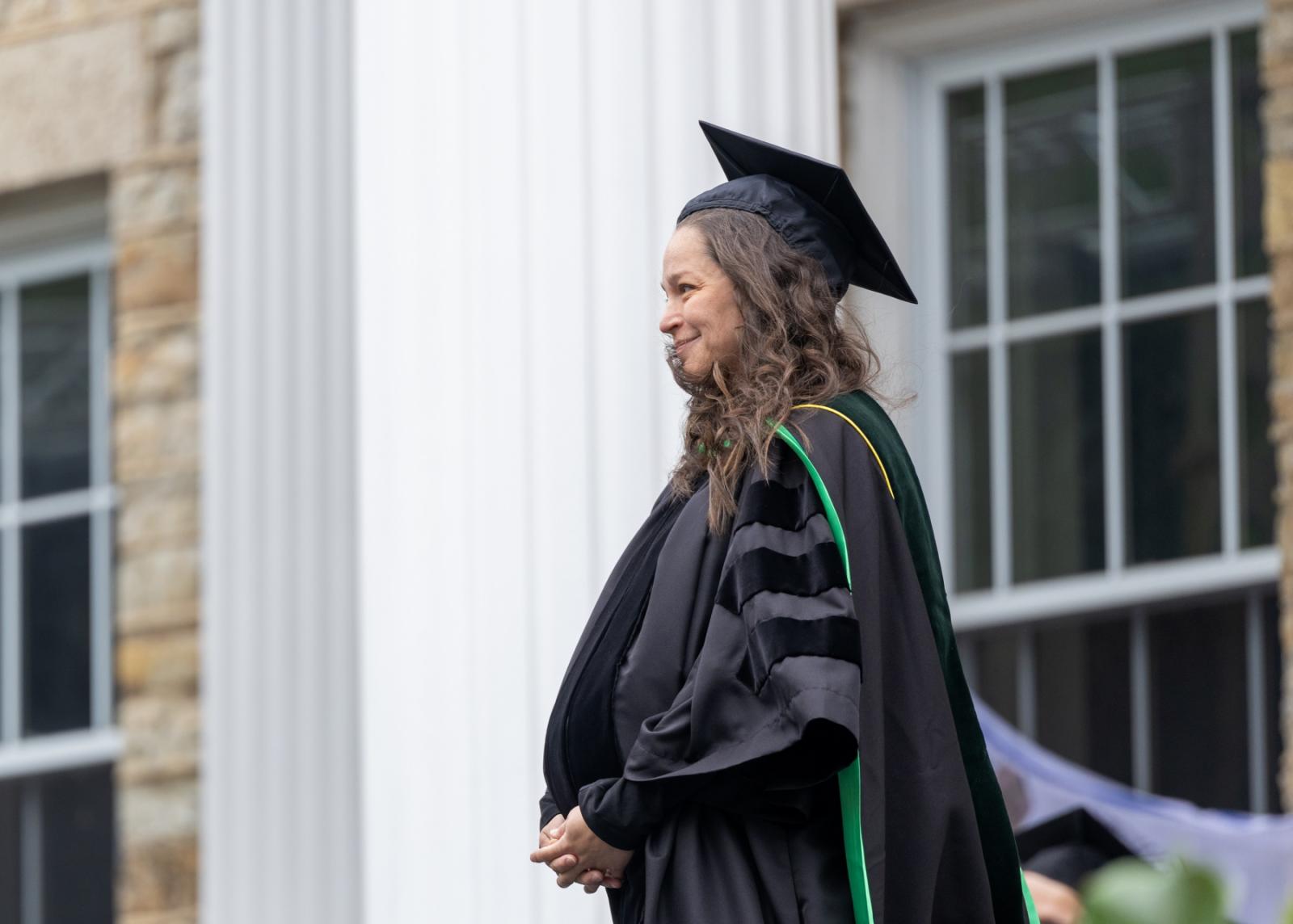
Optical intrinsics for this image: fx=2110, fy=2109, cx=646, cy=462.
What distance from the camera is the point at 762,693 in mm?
2104

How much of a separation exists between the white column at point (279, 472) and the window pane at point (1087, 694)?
1.57m

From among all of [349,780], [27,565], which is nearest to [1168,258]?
[349,780]

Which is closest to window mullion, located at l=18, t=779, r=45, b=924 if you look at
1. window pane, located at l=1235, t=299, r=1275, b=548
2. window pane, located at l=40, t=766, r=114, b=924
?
window pane, located at l=40, t=766, r=114, b=924

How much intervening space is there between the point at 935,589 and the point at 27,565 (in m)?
4.56

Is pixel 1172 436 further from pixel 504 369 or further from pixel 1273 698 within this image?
pixel 504 369

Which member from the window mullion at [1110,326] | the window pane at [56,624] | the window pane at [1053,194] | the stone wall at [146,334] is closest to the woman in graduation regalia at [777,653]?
the window mullion at [1110,326]

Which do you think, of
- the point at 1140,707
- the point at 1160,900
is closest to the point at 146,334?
the point at 1140,707

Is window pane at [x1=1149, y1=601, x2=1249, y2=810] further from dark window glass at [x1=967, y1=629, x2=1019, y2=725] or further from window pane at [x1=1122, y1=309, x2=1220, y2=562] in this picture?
dark window glass at [x1=967, y1=629, x2=1019, y2=725]

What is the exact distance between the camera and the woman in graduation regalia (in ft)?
6.93

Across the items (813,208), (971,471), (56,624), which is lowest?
(56,624)

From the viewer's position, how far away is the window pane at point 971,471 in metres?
5.02

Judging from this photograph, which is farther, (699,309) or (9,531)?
(9,531)

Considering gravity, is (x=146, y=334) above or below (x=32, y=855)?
above

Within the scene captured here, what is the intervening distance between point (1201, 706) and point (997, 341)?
985mm
